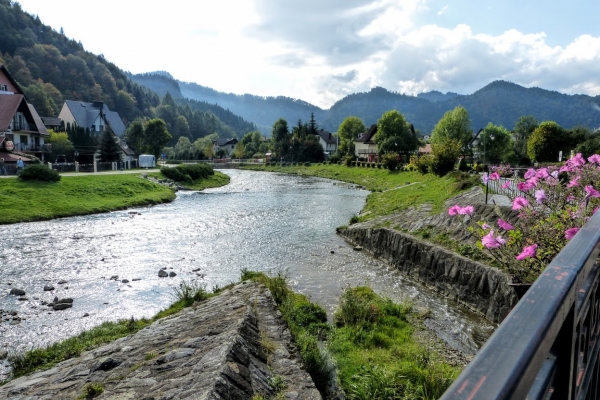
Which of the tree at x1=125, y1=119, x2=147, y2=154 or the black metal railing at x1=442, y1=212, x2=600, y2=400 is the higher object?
the tree at x1=125, y1=119, x2=147, y2=154

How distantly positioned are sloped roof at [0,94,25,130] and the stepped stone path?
5937 cm

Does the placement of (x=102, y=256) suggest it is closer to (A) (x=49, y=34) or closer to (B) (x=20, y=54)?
(B) (x=20, y=54)

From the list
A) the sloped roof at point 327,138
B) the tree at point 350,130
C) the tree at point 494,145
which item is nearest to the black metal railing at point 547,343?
the tree at point 494,145

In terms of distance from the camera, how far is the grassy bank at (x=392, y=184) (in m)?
30.6

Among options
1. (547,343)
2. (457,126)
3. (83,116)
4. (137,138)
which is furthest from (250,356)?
(83,116)

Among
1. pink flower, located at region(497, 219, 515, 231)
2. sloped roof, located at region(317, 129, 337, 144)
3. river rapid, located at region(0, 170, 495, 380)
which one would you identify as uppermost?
sloped roof, located at region(317, 129, 337, 144)

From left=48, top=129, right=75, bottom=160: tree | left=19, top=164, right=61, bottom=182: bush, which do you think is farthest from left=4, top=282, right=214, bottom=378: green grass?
left=48, top=129, right=75, bottom=160: tree

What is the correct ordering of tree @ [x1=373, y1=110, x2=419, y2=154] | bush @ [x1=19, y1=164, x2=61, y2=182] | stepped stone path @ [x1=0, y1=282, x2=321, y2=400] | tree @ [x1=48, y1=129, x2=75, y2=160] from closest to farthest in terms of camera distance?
stepped stone path @ [x1=0, y1=282, x2=321, y2=400] < bush @ [x1=19, y1=164, x2=61, y2=182] < tree @ [x1=48, y1=129, x2=75, y2=160] < tree @ [x1=373, y1=110, x2=419, y2=154]

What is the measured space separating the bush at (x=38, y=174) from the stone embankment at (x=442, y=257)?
31.3 m

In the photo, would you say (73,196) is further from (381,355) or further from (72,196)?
(381,355)

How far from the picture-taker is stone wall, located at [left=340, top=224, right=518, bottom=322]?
14.6 meters

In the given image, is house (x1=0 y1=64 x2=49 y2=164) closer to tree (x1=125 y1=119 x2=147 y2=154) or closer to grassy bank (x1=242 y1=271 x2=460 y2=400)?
tree (x1=125 y1=119 x2=147 y2=154)

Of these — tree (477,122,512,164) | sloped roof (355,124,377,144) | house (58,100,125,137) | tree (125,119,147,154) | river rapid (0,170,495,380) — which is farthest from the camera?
sloped roof (355,124,377,144)

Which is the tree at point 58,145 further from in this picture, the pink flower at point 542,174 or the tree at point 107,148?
the pink flower at point 542,174
